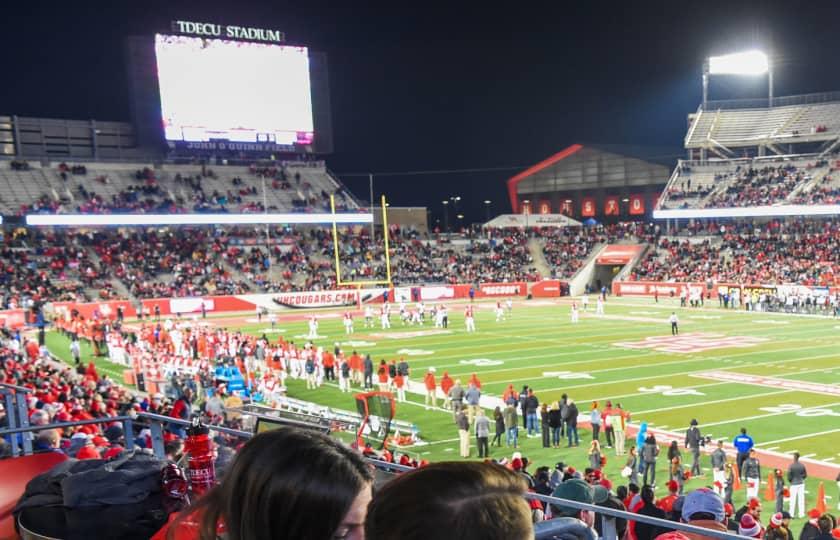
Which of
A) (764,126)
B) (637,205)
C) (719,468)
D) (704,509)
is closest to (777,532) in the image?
(704,509)

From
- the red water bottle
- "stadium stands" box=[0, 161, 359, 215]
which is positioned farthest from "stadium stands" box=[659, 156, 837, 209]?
the red water bottle

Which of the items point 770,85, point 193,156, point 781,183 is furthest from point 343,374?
point 770,85

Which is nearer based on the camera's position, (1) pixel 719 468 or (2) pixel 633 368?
(1) pixel 719 468

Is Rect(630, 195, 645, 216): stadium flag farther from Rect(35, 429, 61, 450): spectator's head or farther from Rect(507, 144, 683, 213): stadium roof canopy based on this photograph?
Rect(35, 429, 61, 450): spectator's head

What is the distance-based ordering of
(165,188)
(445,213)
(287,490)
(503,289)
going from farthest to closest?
(445,213), (165,188), (503,289), (287,490)

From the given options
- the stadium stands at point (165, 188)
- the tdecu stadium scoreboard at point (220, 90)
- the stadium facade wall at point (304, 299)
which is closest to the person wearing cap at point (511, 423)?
the stadium facade wall at point (304, 299)

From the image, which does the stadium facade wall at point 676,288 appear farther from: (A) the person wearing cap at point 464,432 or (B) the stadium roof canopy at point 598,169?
(A) the person wearing cap at point 464,432

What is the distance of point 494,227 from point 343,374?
44.8 meters

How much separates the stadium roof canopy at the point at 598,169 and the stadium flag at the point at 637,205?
46.6 inches

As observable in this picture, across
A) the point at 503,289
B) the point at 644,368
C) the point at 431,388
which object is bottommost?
the point at 644,368

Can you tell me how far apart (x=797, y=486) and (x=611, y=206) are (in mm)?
59352

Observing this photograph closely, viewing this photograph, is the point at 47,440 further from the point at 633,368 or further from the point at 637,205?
the point at 637,205

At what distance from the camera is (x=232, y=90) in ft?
175

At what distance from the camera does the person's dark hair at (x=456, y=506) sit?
1.26 metres
